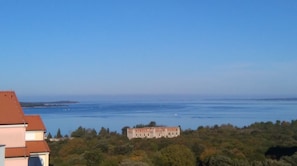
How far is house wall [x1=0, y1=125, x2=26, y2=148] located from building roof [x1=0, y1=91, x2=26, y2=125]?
78 mm

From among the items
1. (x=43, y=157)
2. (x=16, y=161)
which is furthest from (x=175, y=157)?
(x=16, y=161)

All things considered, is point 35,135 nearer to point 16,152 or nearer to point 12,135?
point 12,135

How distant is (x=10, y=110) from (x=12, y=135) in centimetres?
50

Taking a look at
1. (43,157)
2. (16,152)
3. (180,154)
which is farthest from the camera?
(180,154)

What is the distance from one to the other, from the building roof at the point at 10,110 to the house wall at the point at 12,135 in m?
0.08

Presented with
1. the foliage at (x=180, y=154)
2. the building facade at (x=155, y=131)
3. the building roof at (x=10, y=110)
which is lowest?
the building facade at (x=155, y=131)

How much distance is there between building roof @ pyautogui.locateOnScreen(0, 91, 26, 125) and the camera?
6.27m

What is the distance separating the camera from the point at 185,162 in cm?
2098

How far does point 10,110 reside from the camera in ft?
21.3

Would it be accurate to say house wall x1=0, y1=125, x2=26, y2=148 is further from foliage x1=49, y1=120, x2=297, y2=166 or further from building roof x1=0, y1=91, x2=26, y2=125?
foliage x1=49, y1=120, x2=297, y2=166

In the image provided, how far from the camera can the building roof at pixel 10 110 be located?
6.27 m

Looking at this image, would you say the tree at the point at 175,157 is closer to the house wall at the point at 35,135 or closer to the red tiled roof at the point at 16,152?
the house wall at the point at 35,135

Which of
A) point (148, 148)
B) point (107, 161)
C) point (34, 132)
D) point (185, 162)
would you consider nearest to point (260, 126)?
point (148, 148)

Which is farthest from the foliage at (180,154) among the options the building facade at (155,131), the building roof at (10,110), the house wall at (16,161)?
the building facade at (155,131)
